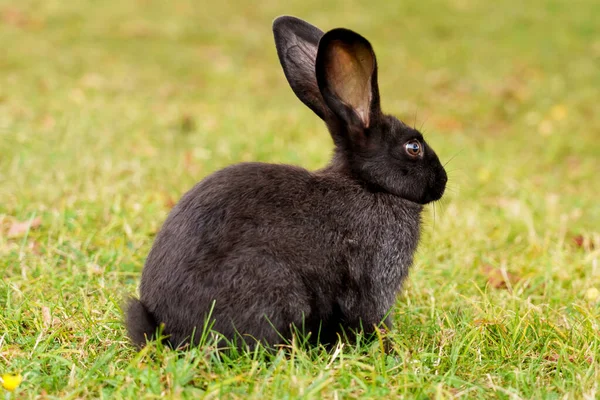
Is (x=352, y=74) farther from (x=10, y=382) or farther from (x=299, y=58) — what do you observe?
(x=10, y=382)

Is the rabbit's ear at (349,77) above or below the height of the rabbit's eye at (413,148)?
above

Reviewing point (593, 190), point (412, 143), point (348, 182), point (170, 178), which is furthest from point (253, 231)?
point (593, 190)

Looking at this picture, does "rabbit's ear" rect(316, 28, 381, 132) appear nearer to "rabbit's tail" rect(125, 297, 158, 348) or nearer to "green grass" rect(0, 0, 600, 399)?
"green grass" rect(0, 0, 600, 399)

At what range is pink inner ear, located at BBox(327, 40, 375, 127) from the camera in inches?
140

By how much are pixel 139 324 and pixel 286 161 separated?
3.76 metres

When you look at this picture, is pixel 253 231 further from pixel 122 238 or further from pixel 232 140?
pixel 232 140

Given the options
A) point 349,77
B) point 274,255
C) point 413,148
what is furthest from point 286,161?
point 274,255

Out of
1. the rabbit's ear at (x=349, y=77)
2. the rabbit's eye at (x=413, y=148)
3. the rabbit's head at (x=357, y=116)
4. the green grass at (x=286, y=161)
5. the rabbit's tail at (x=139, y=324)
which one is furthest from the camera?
the rabbit's eye at (x=413, y=148)

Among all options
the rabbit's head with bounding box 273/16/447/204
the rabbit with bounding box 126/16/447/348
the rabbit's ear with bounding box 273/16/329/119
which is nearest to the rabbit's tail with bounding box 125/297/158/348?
the rabbit with bounding box 126/16/447/348

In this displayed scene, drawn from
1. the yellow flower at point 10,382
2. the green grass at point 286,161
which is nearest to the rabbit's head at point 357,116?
the green grass at point 286,161

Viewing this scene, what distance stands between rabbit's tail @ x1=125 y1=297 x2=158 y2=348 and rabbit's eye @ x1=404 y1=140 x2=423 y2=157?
1.61 meters

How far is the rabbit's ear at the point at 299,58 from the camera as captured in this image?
3.93m

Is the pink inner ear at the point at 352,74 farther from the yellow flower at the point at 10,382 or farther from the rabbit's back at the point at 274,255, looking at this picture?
the yellow flower at the point at 10,382

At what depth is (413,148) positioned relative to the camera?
12.9 feet
